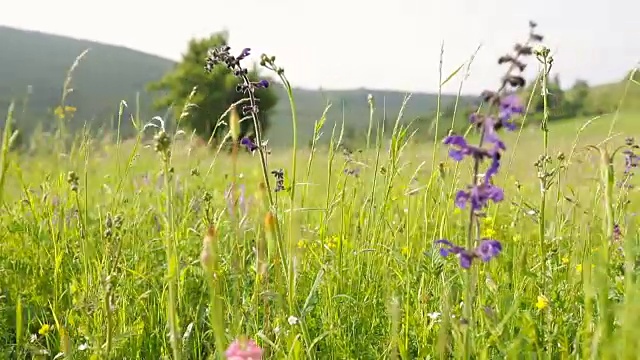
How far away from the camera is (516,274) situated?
2.25m

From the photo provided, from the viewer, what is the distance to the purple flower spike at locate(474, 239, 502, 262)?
3.92 feet

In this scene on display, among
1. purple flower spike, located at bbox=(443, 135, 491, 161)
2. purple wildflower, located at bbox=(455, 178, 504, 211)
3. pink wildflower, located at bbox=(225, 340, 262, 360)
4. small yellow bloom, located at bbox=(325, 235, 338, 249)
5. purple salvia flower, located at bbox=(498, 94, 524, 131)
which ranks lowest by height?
small yellow bloom, located at bbox=(325, 235, 338, 249)

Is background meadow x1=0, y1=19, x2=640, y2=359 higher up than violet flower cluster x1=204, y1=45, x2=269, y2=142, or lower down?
lower down

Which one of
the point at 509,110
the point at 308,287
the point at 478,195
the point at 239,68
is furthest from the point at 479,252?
the point at 308,287

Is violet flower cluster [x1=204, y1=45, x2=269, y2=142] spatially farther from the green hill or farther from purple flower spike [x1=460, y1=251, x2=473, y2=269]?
the green hill

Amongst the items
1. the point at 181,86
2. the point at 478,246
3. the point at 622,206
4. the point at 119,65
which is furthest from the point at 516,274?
the point at 119,65

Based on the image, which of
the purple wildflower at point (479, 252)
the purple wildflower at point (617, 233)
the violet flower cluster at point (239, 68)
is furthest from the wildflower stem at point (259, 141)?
the purple wildflower at point (617, 233)

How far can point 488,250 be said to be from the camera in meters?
1.21

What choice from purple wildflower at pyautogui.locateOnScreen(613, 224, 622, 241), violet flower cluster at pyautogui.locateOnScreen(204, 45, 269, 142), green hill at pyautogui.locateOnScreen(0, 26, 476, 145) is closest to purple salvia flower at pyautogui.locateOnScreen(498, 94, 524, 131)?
violet flower cluster at pyautogui.locateOnScreen(204, 45, 269, 142)

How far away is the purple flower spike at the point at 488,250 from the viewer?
1193mm

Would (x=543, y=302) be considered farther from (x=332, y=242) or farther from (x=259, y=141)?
(x=332, y=242)

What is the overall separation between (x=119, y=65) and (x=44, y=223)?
11144 cm

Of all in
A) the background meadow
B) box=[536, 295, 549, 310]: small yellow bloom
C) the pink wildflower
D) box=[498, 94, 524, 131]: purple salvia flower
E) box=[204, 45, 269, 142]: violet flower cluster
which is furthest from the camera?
box=[204, 45, 269, 142]: violet flower cluster

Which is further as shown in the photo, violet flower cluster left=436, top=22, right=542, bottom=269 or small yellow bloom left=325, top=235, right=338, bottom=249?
small yellow bloom left=325, top=235, right=338, bottom=249
